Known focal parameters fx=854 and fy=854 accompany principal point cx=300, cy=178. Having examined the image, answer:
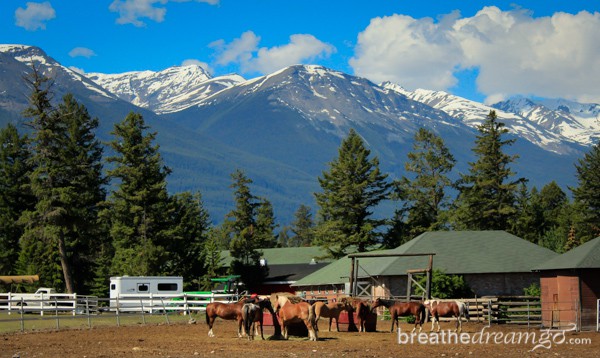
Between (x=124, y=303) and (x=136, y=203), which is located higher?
(x=136, y=203)

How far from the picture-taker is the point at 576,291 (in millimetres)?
41500

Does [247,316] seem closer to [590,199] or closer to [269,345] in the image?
[269,345]

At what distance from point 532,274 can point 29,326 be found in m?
31.7

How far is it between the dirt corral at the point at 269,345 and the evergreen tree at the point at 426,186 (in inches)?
1806

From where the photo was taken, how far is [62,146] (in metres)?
63.0

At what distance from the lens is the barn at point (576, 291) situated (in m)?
41.1

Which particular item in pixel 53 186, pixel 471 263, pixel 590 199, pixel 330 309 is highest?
pixel 590 199

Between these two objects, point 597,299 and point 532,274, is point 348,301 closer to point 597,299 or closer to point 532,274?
point 597,299

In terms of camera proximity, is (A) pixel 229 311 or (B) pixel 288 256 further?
(B) pixel 288 256

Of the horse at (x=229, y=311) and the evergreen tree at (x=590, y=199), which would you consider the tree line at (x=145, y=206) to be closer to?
the evergreen tree at (x=590, y=199)

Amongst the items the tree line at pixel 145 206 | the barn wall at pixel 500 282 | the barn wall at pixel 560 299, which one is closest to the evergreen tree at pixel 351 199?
the tree line at pixel 145 206

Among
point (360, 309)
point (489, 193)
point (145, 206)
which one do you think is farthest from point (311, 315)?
point (489, 193)

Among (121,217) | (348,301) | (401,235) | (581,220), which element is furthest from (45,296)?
(581,220)

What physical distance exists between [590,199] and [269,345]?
2479 inches
